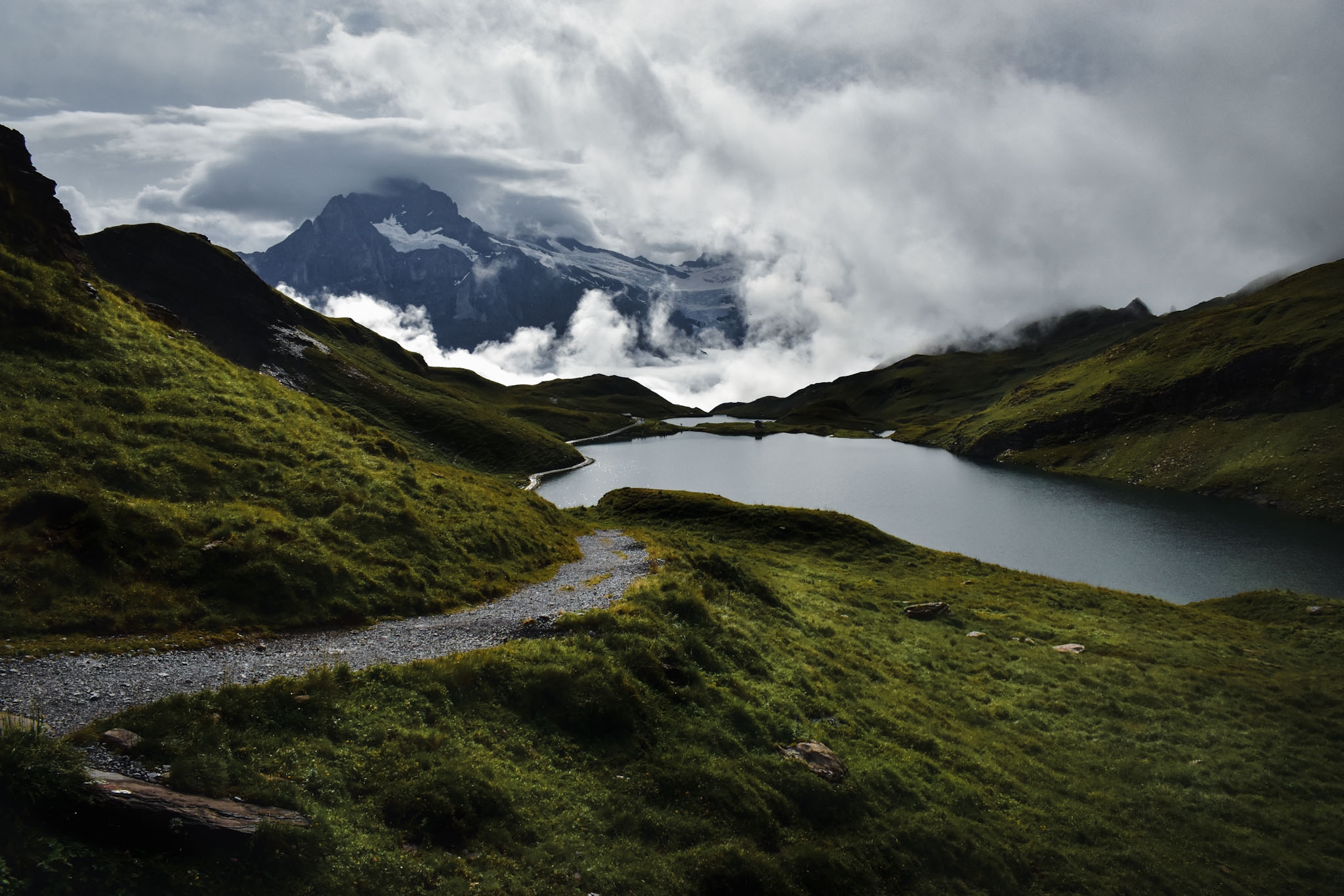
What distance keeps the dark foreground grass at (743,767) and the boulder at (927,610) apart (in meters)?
5.55

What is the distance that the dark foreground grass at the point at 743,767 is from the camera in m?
13.6

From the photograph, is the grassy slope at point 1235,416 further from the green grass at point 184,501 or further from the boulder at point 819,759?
the green grass at point 184,501

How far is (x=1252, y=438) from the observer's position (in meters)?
141

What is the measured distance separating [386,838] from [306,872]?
1.92 metres

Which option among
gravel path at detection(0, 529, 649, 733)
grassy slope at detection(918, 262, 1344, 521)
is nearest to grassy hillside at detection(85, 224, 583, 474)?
gravel path at detection(0, 529, 649, 733)

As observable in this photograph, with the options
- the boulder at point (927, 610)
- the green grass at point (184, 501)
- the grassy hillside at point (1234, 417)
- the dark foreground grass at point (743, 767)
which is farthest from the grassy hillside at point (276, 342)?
the grassy hillside at point (1234, 417)

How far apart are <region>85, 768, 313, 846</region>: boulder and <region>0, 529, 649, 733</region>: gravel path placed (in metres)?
4.03

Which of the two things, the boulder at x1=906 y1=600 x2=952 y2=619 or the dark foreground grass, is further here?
the boulder at x1=906 y1=600 x2=952 y2=619

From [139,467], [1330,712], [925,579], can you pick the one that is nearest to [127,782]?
[139,467]

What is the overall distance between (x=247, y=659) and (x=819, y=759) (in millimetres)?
18411

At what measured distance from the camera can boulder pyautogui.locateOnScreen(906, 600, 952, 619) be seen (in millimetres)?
46438

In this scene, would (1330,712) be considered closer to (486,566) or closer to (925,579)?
(925,579)

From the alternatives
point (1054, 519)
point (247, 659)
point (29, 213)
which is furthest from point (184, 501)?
point (1054, 519)

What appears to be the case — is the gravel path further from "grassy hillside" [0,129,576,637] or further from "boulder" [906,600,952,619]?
"boulder" [906,600,952,619]
